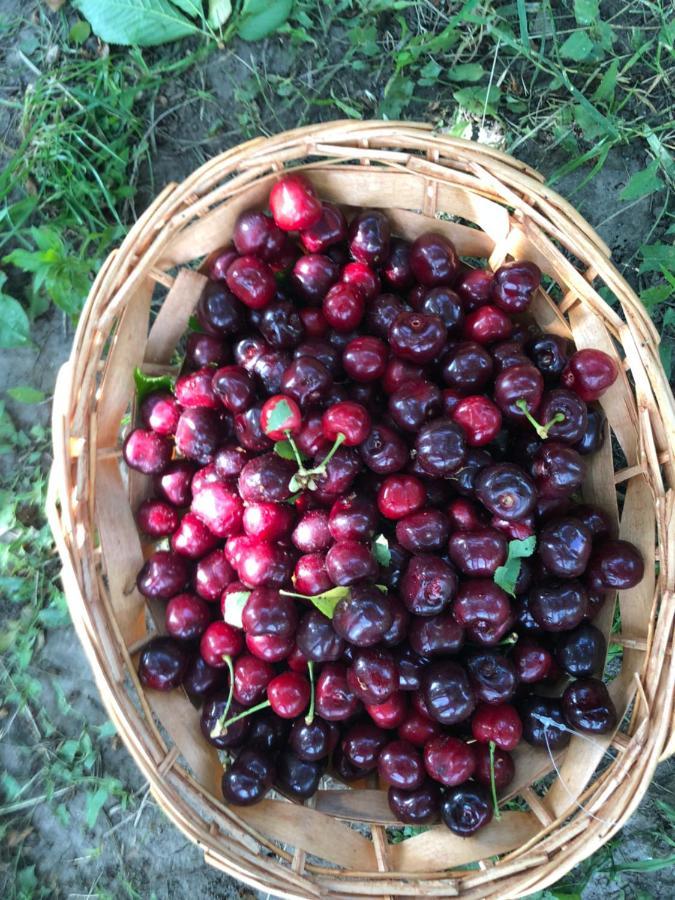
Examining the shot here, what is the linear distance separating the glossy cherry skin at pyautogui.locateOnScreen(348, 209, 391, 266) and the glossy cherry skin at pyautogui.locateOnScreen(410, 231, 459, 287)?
12 cm

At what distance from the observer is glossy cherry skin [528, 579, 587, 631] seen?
2660mm

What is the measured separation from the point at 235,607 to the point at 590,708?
1.33 m

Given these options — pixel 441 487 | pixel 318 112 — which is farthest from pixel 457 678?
pixel 318 112

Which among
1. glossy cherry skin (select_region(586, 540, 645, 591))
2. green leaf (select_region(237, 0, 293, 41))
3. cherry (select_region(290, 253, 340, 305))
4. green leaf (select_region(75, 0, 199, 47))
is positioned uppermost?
green leaf (select_region(75, 0, 199, 47))

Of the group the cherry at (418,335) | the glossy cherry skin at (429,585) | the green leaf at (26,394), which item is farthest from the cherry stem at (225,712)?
the green leaf at (26,394)

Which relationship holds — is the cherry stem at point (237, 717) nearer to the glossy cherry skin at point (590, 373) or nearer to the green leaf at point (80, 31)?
the glossy cherry skin at point (590, 373)

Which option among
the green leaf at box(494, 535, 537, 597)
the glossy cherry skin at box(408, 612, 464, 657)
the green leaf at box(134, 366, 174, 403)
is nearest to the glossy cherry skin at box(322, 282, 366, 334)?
the green leaf at box(134, 366, 174, 403)

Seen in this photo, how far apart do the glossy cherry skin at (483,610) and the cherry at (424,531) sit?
0.18m

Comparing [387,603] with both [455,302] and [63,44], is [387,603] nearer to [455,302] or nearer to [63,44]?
[455,302]

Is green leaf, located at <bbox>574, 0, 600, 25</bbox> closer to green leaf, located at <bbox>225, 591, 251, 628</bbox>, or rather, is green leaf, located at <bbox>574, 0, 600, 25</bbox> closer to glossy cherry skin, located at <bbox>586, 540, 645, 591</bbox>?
glossy cherry skin, located at <bbox>586, 540, 645, 591</bbox>

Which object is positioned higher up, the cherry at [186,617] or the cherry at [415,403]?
the cherry at [415,403]

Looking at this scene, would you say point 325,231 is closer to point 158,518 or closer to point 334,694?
point 158,518

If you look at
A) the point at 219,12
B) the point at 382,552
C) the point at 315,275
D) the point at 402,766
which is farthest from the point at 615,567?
the point at 219,12

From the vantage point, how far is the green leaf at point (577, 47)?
3471 mm
